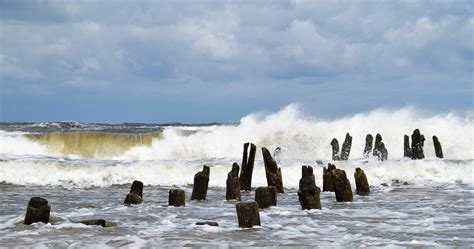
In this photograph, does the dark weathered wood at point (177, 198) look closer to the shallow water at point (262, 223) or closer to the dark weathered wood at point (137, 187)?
the shallow water at point (262, 223)

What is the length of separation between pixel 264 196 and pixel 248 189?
419 centimetres

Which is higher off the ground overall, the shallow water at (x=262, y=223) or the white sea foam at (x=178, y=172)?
the white sea foam at (x=178, y=172)

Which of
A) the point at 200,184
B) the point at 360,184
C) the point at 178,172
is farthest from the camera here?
the point at 178,172

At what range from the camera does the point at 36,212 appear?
9625 millimetres

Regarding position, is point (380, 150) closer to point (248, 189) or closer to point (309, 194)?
point (248, 189)

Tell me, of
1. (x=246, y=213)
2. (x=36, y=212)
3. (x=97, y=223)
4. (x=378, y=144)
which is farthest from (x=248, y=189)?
(x=378, y=144)

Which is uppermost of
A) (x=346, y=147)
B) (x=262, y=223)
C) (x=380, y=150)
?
(x=346, y=147)

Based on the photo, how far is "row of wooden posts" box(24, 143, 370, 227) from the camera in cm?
952

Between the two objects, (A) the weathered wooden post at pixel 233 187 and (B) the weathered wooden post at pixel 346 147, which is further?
(B) the weathered wooden post at pixel 346 147

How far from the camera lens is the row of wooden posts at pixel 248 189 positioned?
9516 millimetres

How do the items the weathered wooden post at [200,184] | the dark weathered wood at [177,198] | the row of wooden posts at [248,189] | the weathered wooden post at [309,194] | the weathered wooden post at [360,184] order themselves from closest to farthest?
the row of wooden posts at [248,189], the weathered wooden post at [309,194], the dark weathered wood at [177,198], the weathered wooden post at [200,184], the weathered wooden post at [360,184]

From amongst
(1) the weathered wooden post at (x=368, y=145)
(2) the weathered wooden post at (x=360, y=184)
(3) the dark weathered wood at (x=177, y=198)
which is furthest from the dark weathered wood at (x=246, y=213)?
(1) the weathered wooden post at (x=368, y=145)

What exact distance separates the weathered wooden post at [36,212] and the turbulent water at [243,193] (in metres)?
0.18

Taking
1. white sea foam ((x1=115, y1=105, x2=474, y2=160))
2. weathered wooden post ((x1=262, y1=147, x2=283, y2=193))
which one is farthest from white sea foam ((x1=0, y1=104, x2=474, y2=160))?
weathered wooden post ((x1=262, y1=147, x2=283, y2=193))
